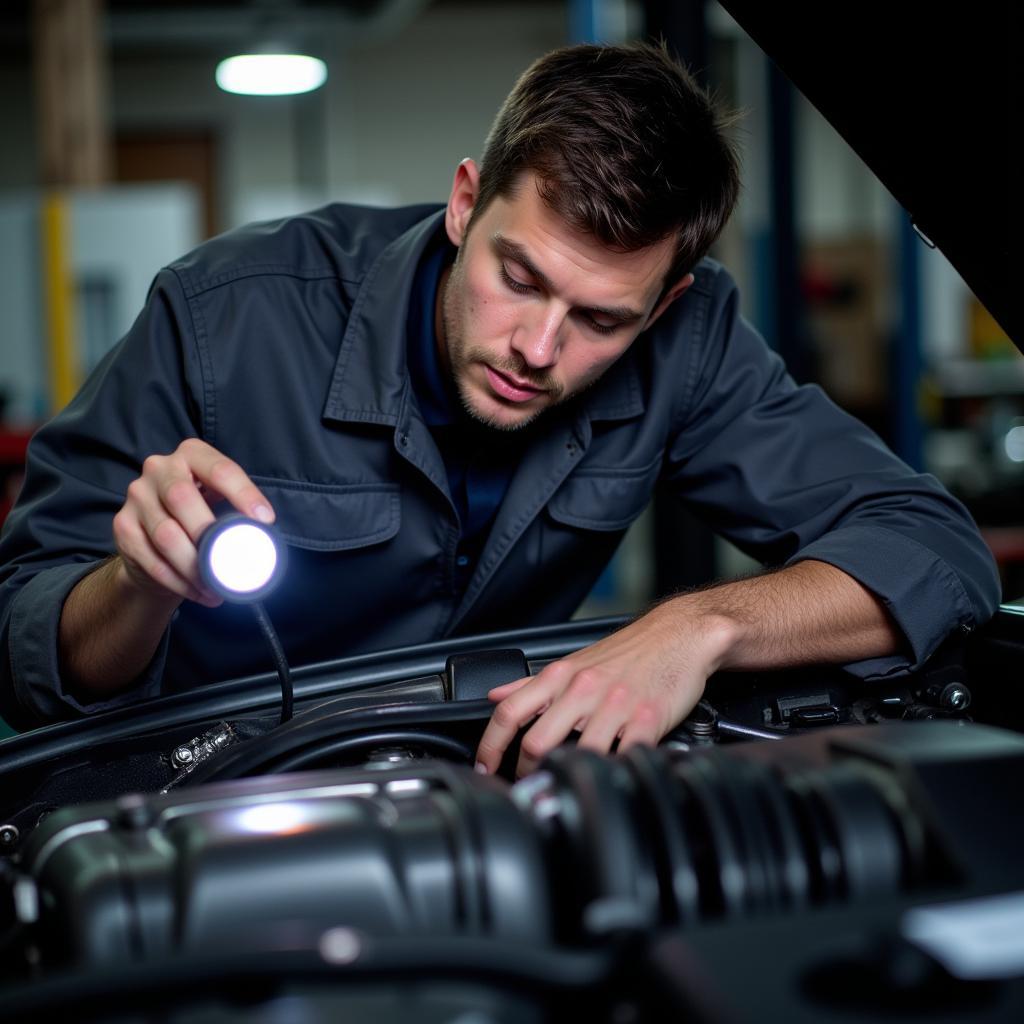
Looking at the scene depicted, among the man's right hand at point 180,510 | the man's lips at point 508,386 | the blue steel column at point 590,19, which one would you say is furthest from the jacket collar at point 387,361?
the blue steel column at point 590,19

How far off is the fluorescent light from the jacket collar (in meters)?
3.15

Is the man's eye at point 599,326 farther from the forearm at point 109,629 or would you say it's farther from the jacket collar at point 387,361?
the forearm at point 109,629

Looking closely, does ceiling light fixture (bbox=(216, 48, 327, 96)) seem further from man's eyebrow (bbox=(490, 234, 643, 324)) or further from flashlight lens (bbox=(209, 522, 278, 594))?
flashlight lens (bbox=(209, 522, 278, 594))

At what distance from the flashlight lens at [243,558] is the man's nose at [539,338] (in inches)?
19.1

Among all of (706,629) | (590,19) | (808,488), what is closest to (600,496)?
(808,488)

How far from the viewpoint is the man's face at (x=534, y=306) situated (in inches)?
45.7

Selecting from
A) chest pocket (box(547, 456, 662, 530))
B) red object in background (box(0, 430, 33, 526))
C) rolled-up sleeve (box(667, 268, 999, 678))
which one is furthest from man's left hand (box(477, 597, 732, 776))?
red object in background (box(0, 430, 33, 526))

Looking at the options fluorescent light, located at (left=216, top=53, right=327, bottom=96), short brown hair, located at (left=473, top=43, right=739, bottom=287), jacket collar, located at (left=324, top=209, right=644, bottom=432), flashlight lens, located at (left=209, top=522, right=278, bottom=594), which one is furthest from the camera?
fluorescent light, located at (left=216, top=53, right=327, bottom=96)

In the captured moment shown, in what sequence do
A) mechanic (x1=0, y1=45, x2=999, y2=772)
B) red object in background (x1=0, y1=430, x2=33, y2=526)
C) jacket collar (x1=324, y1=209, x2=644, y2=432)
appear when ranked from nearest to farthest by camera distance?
mechanic (x1=0, y1=45, x2=999, y2=772), jacket collar (x1=324, y1=209, x2=644, y2=432), red object in background (x1=0, y1=430, x2=33, y2=526)

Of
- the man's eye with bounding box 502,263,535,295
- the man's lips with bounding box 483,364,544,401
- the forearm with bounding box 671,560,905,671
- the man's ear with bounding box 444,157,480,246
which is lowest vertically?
the forearm with bounding box 671,560,905,671

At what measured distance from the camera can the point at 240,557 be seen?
76 centimetres

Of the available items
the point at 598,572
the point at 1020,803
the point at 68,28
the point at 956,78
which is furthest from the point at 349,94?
the point at 1020,803

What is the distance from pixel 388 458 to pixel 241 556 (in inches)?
22.7

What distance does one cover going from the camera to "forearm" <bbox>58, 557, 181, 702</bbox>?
37.2 inches
